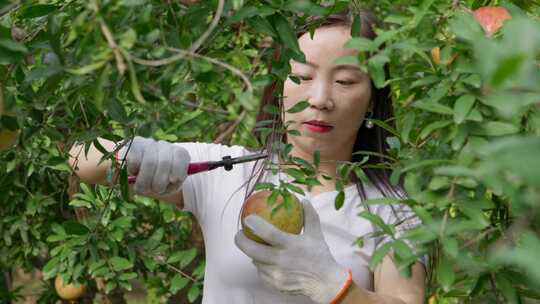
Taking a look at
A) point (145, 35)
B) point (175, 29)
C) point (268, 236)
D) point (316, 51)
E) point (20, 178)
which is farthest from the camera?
point (20, 178)

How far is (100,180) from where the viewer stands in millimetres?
1960

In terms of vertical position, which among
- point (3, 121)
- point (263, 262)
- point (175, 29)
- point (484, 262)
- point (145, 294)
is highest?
point (175, 29)

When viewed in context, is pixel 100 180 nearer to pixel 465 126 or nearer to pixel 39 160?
pixel 39 160

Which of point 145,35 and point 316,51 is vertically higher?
point 145,35

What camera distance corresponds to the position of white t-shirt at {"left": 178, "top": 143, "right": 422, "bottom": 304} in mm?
1889

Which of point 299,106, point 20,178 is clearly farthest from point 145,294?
point 299,106

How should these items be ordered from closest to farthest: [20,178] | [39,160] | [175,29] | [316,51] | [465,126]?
1. [465,126]
2. [175,29]
3. [316,51]
4. [39,160]
5. [20,178]

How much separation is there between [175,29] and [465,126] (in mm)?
440

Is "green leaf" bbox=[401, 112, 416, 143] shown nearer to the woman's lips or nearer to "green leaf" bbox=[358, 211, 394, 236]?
"green leaf" bbox=[358, 211, 394, 236]

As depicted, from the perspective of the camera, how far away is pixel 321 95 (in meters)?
1.79

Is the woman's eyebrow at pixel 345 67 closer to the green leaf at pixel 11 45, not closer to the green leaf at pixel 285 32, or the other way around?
the green leaf at pixel 285 32

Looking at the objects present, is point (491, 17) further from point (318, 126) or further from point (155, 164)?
point (155, 164)

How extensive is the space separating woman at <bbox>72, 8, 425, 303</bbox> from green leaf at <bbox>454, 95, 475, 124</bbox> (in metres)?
0.59

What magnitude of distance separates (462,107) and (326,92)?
0.72m
